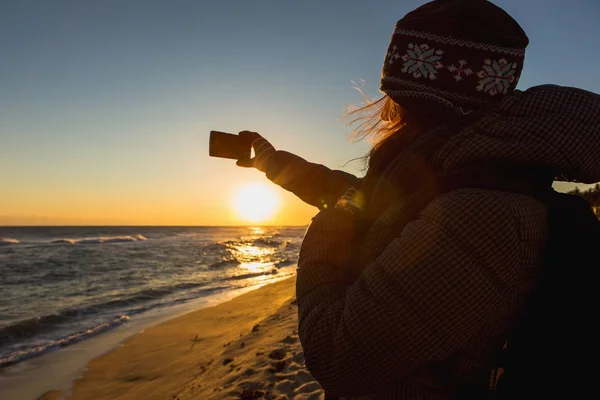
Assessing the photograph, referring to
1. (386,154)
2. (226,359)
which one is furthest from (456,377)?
(226,359)

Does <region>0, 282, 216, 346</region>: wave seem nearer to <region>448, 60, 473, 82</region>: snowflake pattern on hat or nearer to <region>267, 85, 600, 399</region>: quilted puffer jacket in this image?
<region>267, 85, 600, 399</region>: quilted puffer jacket

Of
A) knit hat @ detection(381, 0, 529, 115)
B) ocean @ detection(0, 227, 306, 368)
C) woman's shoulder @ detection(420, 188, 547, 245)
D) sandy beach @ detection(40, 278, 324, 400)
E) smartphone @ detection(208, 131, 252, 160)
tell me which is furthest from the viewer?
ocean @ detection(0, 227, 306, 368)

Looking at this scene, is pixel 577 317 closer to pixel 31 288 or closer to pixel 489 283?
pixel 489 283

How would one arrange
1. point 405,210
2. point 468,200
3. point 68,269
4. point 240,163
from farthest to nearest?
point 68,269
point 240,163
point 405,210
point 468,200

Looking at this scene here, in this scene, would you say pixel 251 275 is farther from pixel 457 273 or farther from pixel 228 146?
pixel 457 273

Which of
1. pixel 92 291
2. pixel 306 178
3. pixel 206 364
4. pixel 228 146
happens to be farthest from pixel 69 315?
pixel 306 178

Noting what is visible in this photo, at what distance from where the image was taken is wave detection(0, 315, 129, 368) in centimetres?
694

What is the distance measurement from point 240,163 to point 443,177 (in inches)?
48.1

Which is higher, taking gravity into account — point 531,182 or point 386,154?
point 386,154

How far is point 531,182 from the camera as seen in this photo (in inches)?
41.0

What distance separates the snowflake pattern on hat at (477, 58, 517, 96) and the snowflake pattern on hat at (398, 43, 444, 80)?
0.12 meters

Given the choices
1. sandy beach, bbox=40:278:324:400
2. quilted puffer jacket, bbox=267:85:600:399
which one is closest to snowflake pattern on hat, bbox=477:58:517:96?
quilted puffer jacket, bbox=267:85:600:399

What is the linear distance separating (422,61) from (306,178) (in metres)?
0.65

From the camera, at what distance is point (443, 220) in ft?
3.20
